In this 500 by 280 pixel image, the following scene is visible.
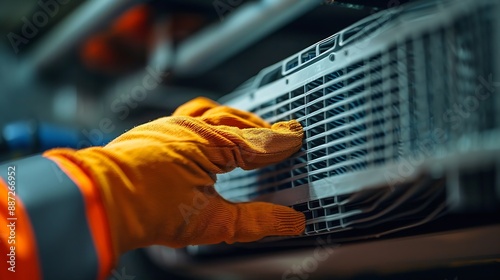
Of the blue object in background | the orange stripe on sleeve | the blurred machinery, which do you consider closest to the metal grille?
the blurred machinery

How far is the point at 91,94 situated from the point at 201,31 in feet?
1.60

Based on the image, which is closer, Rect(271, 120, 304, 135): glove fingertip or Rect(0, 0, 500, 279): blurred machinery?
Rect(0, 0, 500, 279): blurred machinery

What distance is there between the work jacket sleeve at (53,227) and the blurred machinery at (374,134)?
256 millimetres

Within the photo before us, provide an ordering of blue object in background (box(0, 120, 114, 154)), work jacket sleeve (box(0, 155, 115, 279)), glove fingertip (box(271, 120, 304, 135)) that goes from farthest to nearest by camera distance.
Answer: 1. blue object in background (box(0, 120, 114, 154))
2. glove fingertip (box(271, 120, 304, 135))
3. work jacket sleeve (box(0, 155, 115, 279))

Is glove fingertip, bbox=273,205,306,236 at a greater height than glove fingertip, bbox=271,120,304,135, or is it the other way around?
glove fingertip, bbox=271,120,304,135

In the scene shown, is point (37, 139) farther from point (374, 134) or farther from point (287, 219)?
point (374, 134)

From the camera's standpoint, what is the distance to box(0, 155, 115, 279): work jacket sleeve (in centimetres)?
52

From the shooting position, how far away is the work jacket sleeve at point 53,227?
518 millimetres

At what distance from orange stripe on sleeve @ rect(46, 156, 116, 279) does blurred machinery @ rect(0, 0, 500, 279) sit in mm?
245

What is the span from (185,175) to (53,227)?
0.49 feet

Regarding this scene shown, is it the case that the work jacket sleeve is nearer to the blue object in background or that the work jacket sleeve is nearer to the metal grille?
the metal grille

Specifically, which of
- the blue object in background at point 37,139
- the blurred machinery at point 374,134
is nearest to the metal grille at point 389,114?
the blurred machinery at point 374,134

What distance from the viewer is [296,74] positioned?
0.69 metres

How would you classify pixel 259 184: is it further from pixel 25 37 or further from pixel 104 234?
pixel 25 37
